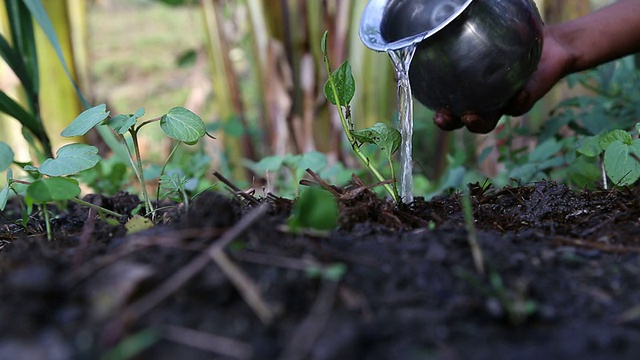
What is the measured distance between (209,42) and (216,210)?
263 cm

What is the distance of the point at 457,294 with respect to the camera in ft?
2.25

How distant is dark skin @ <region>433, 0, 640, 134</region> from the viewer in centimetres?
154

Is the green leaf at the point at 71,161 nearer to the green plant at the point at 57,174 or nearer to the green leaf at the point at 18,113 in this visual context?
the green plant at the point at 57,174

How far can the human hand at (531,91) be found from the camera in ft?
4.93

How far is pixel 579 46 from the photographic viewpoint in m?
1.61

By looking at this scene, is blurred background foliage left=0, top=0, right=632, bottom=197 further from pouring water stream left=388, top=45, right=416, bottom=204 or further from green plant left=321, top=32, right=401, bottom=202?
green plant left=321, top=32, right=401, bottom=202

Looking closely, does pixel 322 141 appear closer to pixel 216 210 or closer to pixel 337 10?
pixel 337 10

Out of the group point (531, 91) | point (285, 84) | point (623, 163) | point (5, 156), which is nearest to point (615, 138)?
point (623, 163)

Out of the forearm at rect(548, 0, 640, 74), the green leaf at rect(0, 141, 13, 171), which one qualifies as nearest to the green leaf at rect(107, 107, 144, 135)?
the green leaf at rect(0, 141, 13, 171)

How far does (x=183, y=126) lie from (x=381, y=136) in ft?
1.13

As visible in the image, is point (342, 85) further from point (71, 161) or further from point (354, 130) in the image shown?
point (71, 161)

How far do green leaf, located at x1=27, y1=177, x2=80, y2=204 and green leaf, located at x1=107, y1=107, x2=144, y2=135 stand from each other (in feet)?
0.55

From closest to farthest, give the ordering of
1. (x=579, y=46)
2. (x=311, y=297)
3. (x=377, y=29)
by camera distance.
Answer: (x=311, y=297)
(x=377, y=29)
(x=579, y=46)

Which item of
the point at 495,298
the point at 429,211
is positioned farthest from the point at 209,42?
the point at 495,298
